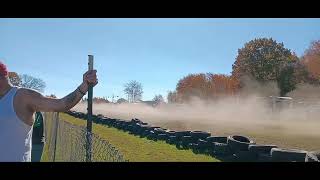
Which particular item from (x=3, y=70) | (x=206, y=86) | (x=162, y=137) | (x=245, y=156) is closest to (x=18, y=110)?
(x=3, y=70)

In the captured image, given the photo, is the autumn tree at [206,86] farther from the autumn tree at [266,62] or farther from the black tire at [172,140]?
the black tire at [172,140]

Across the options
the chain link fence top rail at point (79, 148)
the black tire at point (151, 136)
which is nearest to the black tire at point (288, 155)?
the chain link fence top rail at point (79, 148)

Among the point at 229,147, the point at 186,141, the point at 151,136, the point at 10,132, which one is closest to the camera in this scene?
the point at 10,132

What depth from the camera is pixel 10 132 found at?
9.85 feet

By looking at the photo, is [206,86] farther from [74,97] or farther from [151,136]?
[74,97]

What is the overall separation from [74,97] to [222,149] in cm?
998

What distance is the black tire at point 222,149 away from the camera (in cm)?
1220

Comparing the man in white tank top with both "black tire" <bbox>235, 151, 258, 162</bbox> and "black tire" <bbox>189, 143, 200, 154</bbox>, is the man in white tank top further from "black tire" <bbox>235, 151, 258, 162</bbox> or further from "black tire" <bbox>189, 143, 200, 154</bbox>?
"black tire" <bbox>189, 143, 200, 154</bbox>

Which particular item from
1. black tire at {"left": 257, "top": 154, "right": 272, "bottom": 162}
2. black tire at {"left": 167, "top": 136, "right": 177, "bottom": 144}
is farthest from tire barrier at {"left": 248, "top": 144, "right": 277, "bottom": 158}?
black tire at {"left": 167, "top": 136, "right": 177, "bottom": 144}

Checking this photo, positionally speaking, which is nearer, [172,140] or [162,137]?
[172,140]

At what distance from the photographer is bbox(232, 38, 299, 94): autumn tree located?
181 feet
